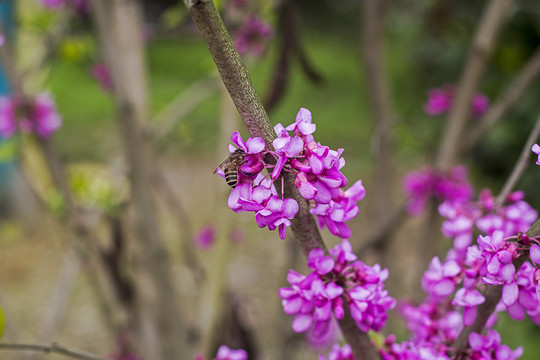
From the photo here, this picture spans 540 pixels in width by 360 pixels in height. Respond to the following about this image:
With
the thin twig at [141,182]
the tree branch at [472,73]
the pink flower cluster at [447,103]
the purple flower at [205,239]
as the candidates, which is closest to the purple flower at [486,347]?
the thin twig at [141,182]

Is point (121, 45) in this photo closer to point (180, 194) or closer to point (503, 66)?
point (503, 66)

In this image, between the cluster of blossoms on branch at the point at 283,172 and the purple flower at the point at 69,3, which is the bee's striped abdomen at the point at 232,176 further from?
the purple flower at the point at 69,3

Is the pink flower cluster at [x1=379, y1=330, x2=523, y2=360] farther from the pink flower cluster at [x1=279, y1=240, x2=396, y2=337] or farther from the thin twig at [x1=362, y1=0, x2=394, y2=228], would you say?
the thin twig at [x1=362, y1=0, x2=394, y2=228]

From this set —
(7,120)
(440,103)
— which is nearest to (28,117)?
(7,120)

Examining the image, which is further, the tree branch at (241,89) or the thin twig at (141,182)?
the thin twig at (141,182)

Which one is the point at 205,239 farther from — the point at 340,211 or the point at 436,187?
the point at 340,211

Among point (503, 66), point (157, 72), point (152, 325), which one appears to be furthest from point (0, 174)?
point (157, 72)
